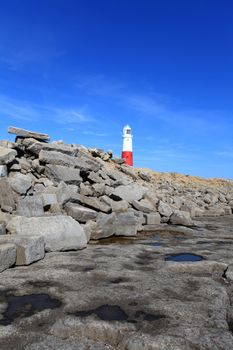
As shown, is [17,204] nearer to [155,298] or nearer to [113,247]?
[113,247]

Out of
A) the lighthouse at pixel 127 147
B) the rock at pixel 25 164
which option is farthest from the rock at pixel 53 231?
the lighthouse at pixel 127 147

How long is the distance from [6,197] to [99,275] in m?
4.48

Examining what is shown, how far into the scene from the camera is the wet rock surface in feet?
11.5

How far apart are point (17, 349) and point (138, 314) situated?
1.37 metres

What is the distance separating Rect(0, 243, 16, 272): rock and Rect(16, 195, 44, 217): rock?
10.4ft

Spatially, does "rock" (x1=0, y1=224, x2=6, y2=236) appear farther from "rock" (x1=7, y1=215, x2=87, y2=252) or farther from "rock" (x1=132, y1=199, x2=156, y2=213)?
"rock" (x1=132, y1=199, x2=156, y2=213)

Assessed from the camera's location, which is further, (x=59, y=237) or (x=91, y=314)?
(x=59, y=237)

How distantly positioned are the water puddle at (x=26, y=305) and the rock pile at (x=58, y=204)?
1284 millimetres

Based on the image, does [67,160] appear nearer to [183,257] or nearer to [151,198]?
[151,198]

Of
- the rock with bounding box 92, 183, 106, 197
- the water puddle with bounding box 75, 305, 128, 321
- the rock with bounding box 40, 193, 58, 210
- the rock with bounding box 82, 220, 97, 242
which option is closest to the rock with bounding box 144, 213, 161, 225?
the rock with bounding box 92, 183, 106, 197

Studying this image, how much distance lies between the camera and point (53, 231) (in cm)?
739

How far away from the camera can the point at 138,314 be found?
4090 millimetres

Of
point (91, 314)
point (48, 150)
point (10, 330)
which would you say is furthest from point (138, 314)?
point (48, 150)

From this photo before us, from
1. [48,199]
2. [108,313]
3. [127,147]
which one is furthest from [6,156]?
[127,147]
